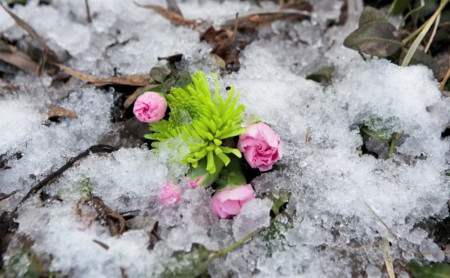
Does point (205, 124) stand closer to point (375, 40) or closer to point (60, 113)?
point (60, 113)

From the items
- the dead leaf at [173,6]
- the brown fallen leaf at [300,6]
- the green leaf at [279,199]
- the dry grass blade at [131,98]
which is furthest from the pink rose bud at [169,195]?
the brown fallen leaf at [300,6]

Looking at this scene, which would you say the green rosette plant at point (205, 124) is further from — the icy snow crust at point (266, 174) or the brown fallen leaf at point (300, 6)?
the brown fallen leaf at point (300, 6)

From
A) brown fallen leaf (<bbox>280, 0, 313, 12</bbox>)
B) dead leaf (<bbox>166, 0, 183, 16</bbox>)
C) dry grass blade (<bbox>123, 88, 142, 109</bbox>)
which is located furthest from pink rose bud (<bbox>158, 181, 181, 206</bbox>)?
brown fallen leaf (<bbox>280, 0, 313, 12</bbox>)

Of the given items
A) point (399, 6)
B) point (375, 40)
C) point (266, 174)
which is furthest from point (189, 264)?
point (399, 6)

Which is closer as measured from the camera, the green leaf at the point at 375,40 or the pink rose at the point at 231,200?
the pink rose at the point at 231,200

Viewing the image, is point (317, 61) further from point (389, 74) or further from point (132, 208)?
point (132, 208)

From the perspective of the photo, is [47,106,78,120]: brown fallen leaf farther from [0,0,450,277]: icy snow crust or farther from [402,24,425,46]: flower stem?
[402,24,425,46]: flower stem
